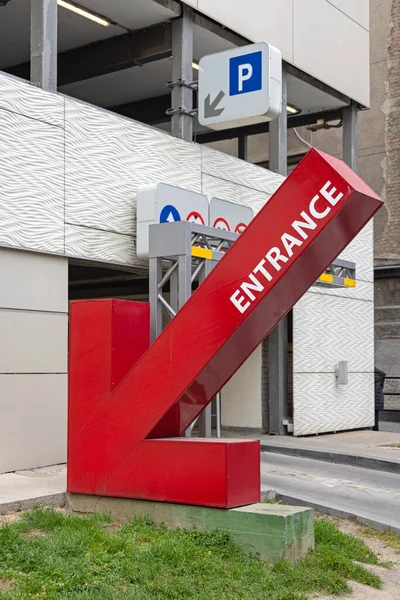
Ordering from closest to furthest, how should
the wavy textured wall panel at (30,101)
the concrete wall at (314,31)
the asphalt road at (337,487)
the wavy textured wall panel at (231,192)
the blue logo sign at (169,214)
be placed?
the asphalt road at (337,487)
the wavy textured wall panel at (30,101)
the blue logo sign at (169,214)
the wavy textured wall panel at (231,192)
the concrete wall at (314,31)

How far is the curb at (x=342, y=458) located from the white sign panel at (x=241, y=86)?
5.09 metres

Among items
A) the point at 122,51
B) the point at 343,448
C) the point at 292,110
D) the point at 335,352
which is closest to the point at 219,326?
the point at 343,448

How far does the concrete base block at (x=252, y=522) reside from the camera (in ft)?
23.0

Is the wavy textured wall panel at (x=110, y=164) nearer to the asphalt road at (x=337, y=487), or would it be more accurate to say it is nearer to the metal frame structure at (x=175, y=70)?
the metal frame structure at (x=175, y=70)

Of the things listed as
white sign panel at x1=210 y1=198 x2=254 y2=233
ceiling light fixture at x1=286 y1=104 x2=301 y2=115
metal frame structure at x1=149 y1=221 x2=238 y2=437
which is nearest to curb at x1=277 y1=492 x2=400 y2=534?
metal frame structure at x1=149 y1=221 x2=238 y2=437

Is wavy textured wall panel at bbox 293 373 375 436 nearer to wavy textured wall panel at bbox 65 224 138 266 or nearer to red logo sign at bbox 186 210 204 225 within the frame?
red logo sign at bbox 186 210 204 225

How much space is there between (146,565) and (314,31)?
12941 mm

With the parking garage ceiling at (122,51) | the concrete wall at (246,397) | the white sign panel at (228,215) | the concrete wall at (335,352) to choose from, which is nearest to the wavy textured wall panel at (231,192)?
the white sign panel at (228,215)

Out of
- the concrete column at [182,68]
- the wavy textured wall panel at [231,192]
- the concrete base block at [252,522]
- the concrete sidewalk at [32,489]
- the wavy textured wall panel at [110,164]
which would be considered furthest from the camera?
the wavy textured wall panel at [231,192]

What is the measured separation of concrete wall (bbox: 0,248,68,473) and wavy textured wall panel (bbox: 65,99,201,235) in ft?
3.19

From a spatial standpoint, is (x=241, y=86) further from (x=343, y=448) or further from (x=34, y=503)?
(x=34, y=503)

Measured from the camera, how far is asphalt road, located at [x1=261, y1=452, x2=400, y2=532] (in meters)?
9.25

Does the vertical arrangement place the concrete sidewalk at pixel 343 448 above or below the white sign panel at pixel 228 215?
below

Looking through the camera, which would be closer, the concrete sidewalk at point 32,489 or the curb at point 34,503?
the curb at point 34,503
